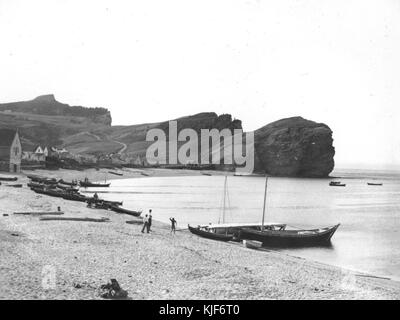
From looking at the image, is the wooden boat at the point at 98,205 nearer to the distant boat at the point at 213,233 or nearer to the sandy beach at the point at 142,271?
the distant boat at the point at 213,233

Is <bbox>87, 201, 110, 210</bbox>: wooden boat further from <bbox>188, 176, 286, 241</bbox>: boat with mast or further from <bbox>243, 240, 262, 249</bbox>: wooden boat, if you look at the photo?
<bbox>243, 240, 262, 249</bbox>: wooden boat

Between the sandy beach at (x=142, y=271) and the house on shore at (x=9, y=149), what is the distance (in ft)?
204

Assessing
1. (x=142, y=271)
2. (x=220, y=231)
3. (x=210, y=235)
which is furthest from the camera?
(x=220, y=231)

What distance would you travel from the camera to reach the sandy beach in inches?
660

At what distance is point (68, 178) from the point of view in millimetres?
107062

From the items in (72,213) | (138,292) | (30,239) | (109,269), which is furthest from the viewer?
(72,213)

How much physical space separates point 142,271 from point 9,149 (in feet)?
250

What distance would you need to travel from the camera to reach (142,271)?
2002 cm

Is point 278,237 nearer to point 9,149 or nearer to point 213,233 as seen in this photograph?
point 213,233

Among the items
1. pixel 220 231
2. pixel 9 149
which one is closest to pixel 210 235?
pixel 220 231

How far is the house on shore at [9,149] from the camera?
86.8 meters

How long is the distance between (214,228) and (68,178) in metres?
73.3

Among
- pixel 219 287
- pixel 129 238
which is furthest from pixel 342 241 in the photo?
pixel 219 287
